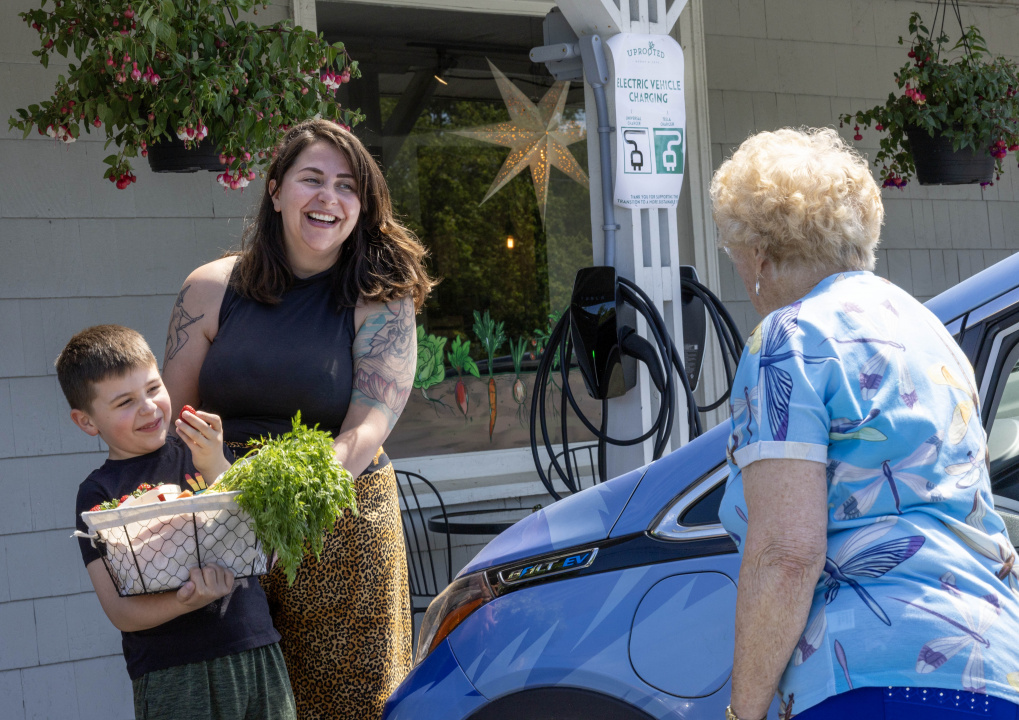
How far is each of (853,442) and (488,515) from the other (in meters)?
3.50

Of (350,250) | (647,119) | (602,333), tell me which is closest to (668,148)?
(647,119)

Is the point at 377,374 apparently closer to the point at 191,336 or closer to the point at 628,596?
the point at 191,336

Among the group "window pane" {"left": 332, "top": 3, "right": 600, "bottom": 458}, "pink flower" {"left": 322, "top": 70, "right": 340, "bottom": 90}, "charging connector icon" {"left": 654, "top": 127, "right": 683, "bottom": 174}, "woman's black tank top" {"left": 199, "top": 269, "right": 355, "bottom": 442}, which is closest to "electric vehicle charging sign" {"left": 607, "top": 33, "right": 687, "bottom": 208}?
"charging connector icon" {"left": 654, "top": 127, "right": 683, "bottom": 174}

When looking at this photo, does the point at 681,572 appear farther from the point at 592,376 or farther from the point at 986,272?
the point at 592,376

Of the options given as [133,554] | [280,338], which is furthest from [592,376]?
[133,554]

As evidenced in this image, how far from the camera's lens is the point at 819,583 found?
4.50 ft

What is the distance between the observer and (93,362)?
1.92m

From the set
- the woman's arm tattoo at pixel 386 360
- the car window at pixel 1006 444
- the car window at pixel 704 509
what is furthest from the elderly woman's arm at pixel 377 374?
the car window at pixel 1006 444

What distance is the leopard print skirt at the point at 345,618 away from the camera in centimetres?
218

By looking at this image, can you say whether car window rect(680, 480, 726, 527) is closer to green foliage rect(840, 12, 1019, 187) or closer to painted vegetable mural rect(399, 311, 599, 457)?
painted vegetable mural rect(399, 311, 599, 457)

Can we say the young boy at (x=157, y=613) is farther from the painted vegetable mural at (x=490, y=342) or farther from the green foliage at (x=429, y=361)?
the painted vegetable mural at (x=490, y=342)

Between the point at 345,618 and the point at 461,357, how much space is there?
107 inches

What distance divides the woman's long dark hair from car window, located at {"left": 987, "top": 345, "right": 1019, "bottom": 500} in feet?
4.07

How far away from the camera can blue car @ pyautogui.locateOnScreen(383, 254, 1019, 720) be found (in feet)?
6.02
